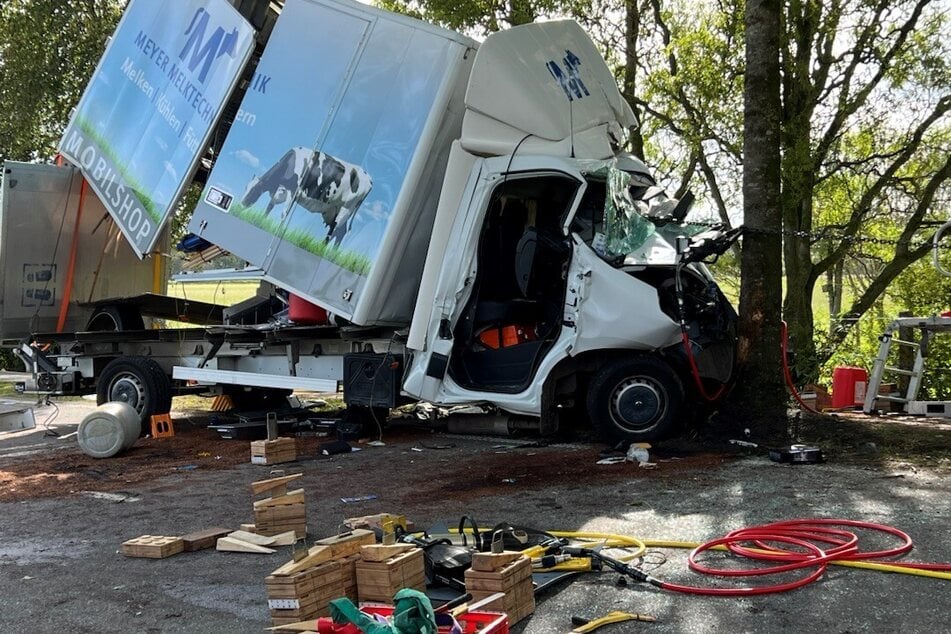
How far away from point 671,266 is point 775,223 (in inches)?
50.4

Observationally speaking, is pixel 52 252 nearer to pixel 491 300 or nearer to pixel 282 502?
pixel 491 300

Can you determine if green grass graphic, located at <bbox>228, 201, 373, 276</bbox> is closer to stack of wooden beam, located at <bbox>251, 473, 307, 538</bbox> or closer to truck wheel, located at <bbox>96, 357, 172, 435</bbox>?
truck wheel, located at <bbox>96, 357, 172, 435</bbox>

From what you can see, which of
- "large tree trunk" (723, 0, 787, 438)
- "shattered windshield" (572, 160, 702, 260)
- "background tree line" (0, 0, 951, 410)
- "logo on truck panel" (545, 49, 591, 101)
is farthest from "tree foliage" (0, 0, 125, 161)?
"large tree trunk" (723, 0, 787, 438)

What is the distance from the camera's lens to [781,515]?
540 centimetres

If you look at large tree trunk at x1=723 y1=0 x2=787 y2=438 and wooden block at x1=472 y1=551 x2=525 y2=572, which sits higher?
large tree trunk at x1=723 y1=0 x2=787 y2=438

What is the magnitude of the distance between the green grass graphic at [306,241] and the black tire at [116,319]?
117 inches

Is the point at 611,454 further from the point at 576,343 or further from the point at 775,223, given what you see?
the point at 775,223

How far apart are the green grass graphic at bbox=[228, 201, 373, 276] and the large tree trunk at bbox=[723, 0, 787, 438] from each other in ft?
11.4

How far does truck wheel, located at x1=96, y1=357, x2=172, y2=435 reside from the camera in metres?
10.2

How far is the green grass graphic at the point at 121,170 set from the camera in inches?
384

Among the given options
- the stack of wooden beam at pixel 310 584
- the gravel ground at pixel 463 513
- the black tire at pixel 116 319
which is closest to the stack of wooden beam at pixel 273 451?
the gravel ground at pixel 463 513

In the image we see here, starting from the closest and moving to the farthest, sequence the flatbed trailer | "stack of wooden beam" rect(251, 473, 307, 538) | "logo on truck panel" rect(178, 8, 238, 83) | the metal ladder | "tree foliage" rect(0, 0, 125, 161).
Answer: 1. "stack of wooden beam" rect(251, 473, 307, 538)
2. the metal ladder
3. the flatbed trailer
4. "logo on truck panel" rect(178, 8, 238, 83)
5. "tree foliage" rect(0, 0, 125, 161)

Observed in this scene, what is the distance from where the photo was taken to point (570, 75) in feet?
29.5

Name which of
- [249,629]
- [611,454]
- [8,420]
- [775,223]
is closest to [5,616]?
[249,629]
